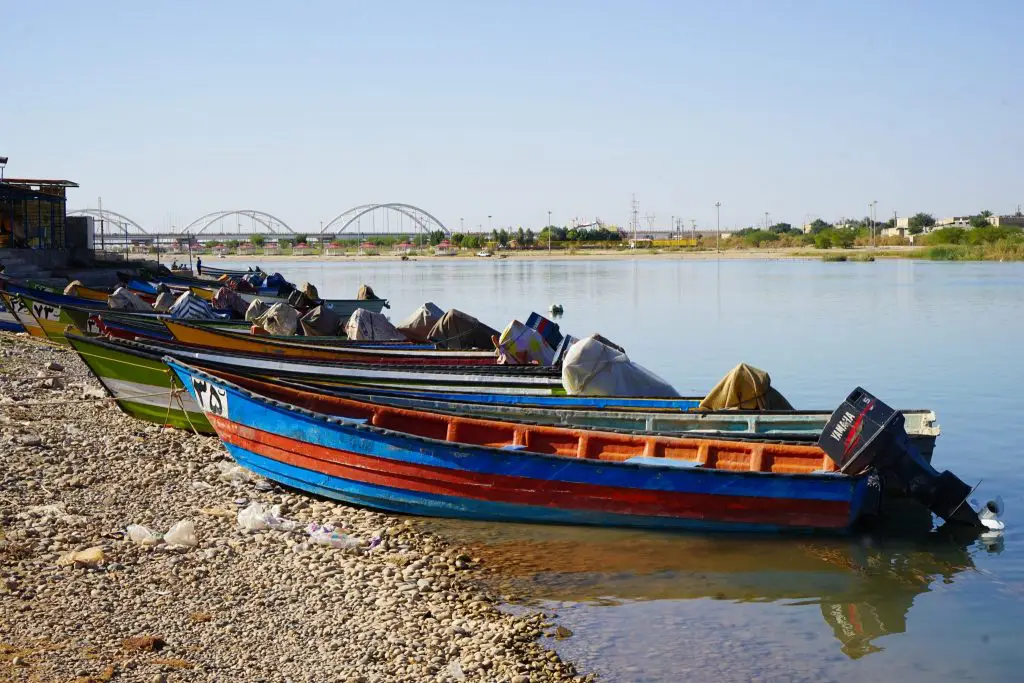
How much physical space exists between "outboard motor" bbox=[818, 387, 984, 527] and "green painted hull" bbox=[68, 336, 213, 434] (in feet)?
26.5

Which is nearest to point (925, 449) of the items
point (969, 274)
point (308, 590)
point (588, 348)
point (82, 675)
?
point (588, 348)

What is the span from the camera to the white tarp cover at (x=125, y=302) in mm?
26391

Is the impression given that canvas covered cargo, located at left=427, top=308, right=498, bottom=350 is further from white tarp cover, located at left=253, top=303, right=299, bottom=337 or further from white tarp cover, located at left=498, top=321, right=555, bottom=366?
→ white tarp cover, located at left=253, top=303, right=299, bottom=337

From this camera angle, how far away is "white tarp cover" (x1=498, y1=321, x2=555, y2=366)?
18422mm

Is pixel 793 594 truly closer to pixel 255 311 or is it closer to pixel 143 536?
pixel 143 536

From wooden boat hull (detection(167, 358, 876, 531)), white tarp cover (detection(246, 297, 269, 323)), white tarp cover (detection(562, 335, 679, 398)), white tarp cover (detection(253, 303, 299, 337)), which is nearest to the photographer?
wooden boat hull (detection(167, 358, 876, 531))

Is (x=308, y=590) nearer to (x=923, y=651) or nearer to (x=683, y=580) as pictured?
(x=683, y=580)

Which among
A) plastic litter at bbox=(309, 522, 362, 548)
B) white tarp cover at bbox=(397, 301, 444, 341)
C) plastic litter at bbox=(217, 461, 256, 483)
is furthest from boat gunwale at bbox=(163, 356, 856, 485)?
white tarp cover at bbox=(397, 301, 444, 341)

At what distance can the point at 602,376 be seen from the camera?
47.7 ft

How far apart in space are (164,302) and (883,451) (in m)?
23.4

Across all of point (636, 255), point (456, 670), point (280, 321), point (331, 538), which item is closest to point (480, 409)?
point (331, 538)

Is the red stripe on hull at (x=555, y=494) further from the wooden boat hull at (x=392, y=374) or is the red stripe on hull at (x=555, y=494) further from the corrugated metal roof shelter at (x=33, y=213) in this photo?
the corrugated metal roof shelter at (x=33, y=213)

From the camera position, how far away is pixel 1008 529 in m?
11.6

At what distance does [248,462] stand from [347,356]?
697 centimetres
